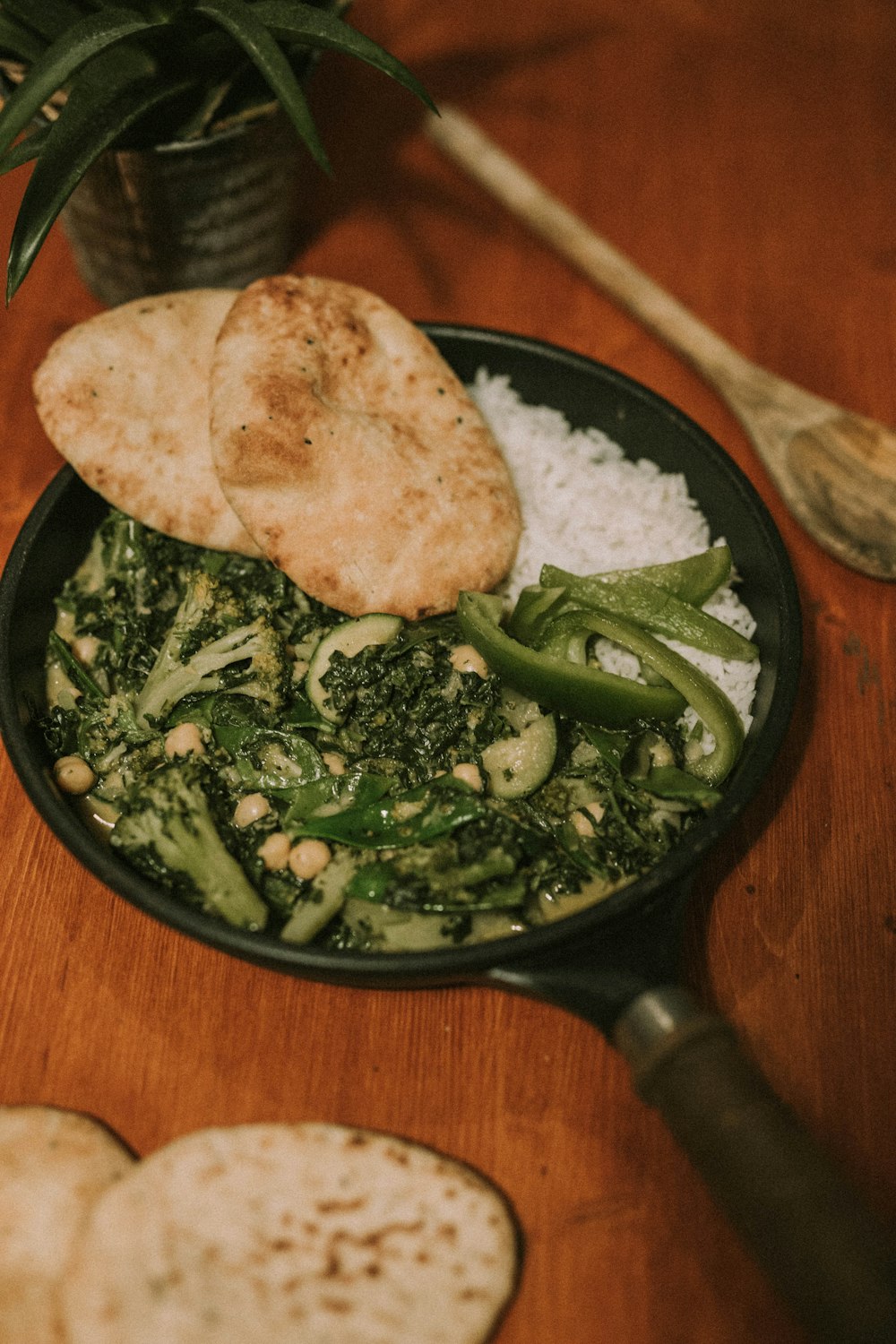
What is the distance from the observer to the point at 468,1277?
6.83 feet

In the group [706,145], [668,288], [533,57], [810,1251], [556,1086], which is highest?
[533,57]

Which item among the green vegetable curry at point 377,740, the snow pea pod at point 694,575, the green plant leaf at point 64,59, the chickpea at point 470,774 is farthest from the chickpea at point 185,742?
the green plant leaf at point 64,59

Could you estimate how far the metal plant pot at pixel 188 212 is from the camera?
10.8 feet

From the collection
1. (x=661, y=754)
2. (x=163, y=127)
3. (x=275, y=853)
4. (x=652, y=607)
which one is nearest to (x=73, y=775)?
(x=275, y=853)

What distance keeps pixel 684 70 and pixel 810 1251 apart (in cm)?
562

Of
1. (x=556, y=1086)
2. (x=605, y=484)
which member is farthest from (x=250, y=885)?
(x=605, y=484)

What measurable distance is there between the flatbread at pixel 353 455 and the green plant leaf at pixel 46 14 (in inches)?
40.8

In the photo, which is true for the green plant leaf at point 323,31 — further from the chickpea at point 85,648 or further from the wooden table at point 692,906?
the chickpea at point 85,648

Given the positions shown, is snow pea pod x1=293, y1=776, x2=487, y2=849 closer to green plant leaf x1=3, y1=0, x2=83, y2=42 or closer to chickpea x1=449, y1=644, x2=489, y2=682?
chickpea x1=449, y1=644, x2=489, y2=682

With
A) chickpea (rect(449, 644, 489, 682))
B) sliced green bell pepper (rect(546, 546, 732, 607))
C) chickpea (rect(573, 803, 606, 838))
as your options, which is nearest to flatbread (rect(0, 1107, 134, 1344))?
chickpea (rect(573, 803, 606, 838))

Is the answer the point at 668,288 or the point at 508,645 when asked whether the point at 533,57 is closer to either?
the point at 668,288

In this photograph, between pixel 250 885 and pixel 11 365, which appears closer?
pixel 250 885

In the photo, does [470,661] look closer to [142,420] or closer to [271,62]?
[142,420]

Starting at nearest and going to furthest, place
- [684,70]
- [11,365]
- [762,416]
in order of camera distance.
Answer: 1. [762,416]
2. [11,365]
3. [684,70]
